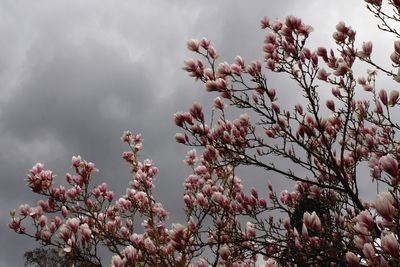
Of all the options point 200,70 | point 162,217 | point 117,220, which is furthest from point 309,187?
point 162,217

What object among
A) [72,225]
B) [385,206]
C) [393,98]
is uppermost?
[393,98]

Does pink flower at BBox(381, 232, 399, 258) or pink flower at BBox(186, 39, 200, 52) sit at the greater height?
pink flower at BBox(186, 39, 200, 52)

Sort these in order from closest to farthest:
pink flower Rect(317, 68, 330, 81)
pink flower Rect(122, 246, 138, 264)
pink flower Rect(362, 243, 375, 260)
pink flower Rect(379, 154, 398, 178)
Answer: pink flower Rect(362, 243, 375, 260) → pink flower Rect(379, 154, 398, 178) → pink flower Rect(122, 246, 138, 264) → pink flower Rect(317, 68, 330, 81)

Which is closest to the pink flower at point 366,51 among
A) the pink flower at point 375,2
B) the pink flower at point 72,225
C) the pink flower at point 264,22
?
the pink flower at point 375,2

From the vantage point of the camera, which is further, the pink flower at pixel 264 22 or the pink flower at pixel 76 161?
the pink flower at pixel 76 161

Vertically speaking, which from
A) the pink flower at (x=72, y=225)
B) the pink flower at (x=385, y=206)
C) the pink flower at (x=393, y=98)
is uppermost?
the pink flower at (x=393, y=98)

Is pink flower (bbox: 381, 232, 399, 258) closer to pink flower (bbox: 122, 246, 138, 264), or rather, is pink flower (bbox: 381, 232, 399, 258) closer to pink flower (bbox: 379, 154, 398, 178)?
pink flower (bbox: 379, 154, 398, 178)

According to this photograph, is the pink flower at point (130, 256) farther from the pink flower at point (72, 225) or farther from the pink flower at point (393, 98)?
the pink flower at point (393, 98)

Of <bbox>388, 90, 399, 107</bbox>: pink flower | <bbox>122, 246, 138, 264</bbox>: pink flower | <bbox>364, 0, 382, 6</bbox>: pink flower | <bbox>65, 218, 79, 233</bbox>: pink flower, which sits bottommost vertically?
<bbox>122, 246, 138, 264</bbox>: pink flower

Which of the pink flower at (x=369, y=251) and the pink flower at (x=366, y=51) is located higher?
the pink flower at (x=366, y=51)

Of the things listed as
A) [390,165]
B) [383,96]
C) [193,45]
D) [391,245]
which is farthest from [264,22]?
[391,245]

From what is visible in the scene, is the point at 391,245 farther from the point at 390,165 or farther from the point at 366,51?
the point at 366,51

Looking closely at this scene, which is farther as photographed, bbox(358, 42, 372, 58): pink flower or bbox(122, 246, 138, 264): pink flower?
bbox(358, 42, 372, 58): pink flower

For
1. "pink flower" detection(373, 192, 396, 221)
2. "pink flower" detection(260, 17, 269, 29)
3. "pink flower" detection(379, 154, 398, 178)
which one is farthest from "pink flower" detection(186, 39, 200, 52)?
"pink flower" detection(373, 192, 396, 221)
